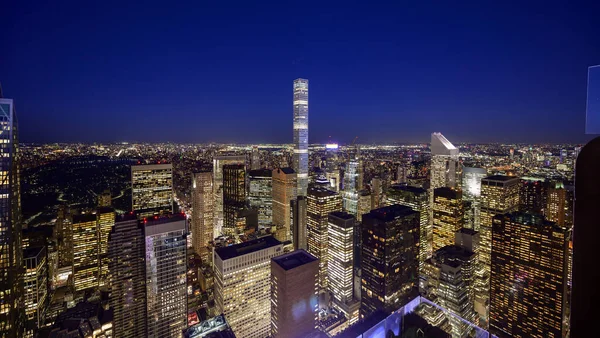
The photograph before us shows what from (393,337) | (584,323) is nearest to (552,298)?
(393,337)

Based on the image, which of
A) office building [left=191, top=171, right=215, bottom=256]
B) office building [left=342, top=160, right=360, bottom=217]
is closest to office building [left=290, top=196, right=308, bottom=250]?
office building [left=342, top=160, right=360, bottom=217]

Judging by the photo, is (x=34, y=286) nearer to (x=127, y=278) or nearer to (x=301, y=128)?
(x=127, y=278)

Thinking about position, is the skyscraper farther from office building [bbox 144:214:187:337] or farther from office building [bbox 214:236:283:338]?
office building [bbox 214:236:283:338]

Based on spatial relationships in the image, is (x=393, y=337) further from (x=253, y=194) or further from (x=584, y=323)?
(x=253, y=194)

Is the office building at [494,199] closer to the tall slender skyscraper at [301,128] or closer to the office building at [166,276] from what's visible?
the tall slender skyscraper at [301,128]

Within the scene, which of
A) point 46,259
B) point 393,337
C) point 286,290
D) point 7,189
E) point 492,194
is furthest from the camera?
point 492,194

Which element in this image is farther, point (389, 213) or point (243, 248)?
point (389, 213)

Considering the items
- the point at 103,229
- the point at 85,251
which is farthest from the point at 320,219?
the point at 85,251
